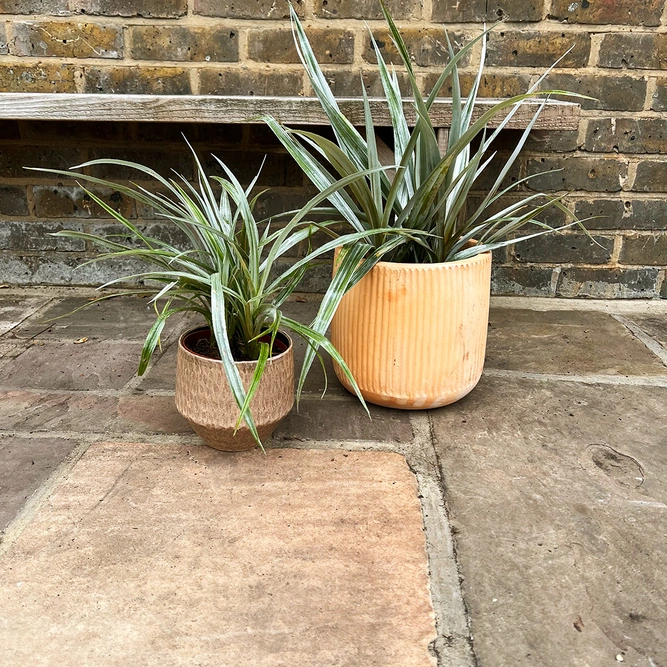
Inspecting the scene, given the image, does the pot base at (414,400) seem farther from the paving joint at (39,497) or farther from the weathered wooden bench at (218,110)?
the weathered wooden bench at (218,110)

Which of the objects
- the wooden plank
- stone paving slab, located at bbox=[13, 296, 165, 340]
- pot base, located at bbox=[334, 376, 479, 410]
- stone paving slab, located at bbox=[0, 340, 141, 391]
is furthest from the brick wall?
pot base, located at bbox=[334, 376, 479, 410]

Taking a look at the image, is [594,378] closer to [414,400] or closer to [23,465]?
[414,400]

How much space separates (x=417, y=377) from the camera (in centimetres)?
156

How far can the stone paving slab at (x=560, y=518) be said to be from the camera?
0.97 meters

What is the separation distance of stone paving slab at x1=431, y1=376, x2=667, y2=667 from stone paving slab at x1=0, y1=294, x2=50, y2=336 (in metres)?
1.47

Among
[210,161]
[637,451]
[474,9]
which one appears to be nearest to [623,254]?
[474,9]

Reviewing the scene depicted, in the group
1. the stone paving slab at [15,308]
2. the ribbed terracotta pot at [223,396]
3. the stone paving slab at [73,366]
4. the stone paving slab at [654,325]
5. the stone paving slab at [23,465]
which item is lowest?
the stone paving slab at [654,325]

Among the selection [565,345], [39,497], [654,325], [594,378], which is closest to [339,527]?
[39,497]

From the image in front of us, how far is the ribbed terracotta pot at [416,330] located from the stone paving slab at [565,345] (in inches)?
15.2

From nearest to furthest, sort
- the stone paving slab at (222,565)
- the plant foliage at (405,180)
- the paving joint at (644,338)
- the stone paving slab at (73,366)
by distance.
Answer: the stone paving slab at (222,565) → the plant foliage at (405,180) → the stone paving slab at (73,366) → the paving joint at (644,338)

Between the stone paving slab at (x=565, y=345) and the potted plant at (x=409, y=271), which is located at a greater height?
the potted plant at (x=409, y=271)

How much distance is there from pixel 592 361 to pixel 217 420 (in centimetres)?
119

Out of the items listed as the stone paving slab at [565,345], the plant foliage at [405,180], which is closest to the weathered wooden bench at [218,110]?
the plant foliage at [405,180]

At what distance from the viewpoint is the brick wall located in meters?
2.24
